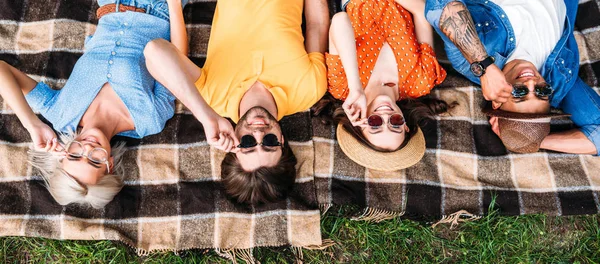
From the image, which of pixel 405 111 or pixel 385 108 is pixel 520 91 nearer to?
pixel 405 111

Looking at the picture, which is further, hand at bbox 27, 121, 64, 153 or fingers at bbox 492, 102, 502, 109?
fingers at bbox 492, 102, 502, 109

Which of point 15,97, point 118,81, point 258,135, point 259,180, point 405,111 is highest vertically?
point 118,81

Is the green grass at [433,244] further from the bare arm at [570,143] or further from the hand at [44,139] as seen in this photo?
the hand at [44,139]

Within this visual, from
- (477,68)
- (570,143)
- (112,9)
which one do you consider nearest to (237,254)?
(112,9)

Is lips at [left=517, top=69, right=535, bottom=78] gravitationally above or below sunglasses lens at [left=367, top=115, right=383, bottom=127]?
above

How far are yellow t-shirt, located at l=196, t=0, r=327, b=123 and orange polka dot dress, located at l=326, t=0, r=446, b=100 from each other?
0.15 metres

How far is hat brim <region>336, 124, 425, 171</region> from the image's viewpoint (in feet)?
11.9

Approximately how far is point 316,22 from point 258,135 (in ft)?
Result: 4.60

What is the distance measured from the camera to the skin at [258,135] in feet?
10.8

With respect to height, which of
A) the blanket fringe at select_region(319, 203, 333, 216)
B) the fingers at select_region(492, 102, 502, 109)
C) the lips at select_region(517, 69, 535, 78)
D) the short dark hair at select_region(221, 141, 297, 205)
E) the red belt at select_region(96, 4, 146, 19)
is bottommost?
the blanket fringe at select_region(319, 203, 333, 216)

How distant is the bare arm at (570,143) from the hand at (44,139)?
4168mm

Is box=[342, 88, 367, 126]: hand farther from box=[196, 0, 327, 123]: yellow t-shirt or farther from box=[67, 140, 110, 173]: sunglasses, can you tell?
box=[67, 140, 110, 173]: sunglasses

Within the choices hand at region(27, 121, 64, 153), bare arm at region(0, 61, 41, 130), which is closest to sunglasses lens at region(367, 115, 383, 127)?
hand at region(27, 121, 64, 153)

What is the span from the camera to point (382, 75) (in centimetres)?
385
